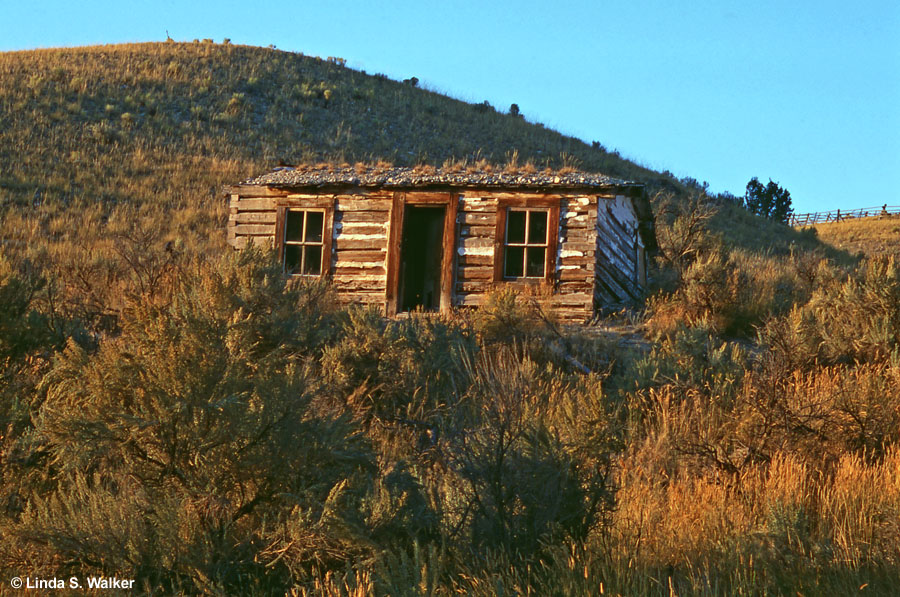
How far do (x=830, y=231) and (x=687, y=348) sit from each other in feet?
137

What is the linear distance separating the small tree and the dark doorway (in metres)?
30.8

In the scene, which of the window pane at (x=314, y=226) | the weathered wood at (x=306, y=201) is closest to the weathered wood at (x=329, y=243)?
the weathered wood at (x=306, y=201)

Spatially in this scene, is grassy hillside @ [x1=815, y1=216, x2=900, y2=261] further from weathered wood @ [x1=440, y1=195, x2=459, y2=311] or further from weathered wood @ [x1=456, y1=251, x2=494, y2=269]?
weathered wood @ [x1=440, y1=195, x2=459, y2=311]

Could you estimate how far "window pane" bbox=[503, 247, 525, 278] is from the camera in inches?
565

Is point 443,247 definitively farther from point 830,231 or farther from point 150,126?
point 830,231

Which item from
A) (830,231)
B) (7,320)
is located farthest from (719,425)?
(830,231)

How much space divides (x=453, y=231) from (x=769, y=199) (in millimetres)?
34281

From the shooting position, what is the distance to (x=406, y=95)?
39.7 m

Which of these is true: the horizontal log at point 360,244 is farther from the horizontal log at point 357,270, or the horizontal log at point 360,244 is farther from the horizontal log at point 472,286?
the horizontal log at point 472,286

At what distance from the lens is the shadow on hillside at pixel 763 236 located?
28.2m

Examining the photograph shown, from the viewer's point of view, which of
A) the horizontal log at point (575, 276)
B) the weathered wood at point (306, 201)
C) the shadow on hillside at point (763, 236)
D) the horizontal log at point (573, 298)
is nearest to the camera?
the horizontal log at point (573, 298)

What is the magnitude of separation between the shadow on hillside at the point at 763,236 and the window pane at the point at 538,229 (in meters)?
13.7

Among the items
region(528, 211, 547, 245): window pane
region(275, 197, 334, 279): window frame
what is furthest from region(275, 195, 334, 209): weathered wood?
region(528, 211, 547, 245): window pane

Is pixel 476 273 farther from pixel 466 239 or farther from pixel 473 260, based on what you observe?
pixel 466 239
